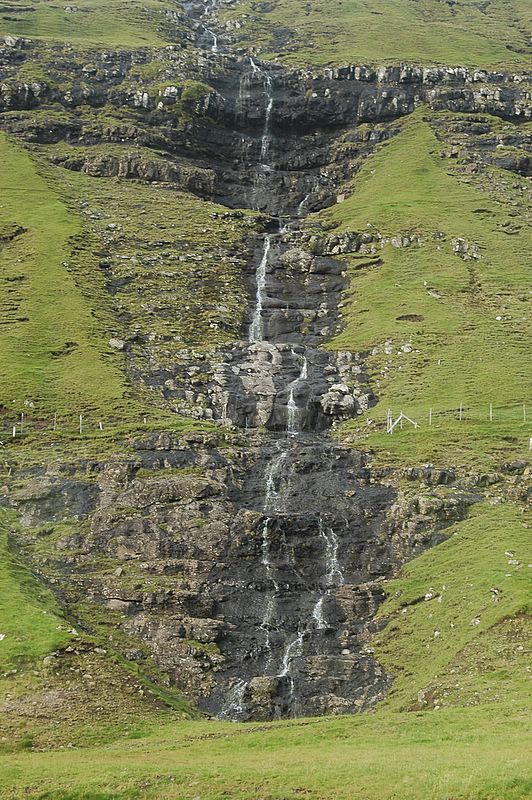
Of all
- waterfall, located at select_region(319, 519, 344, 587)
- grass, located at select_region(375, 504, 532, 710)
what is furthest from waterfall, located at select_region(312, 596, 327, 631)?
grass, located at select_region(375, 504, 532, 710)

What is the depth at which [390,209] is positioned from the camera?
11438 cm

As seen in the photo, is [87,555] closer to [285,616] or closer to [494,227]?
[285,616]

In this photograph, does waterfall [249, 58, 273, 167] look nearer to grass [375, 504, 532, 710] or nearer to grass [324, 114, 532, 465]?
grass [324, 114, 532, 465]

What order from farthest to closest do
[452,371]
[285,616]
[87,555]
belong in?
1. [452,371]
2. [87,555]
3. [285,616]

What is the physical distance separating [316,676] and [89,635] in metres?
11.8

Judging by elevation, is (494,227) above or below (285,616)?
above

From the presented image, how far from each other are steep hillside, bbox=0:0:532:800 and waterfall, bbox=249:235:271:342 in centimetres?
36

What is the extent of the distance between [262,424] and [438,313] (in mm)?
26878

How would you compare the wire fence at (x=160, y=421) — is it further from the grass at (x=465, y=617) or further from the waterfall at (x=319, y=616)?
the waterfall at (x=319, y=616)

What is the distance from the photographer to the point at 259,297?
3915 inches

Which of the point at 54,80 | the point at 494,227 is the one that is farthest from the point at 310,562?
the point at 54,80

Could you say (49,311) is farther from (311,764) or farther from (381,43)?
(381,43)

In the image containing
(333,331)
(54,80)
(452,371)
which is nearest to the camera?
(452,371)

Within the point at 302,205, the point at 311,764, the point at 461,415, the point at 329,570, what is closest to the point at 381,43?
the point at 302,205
